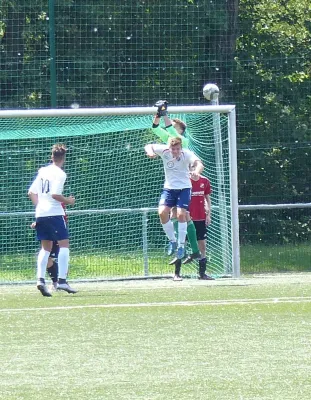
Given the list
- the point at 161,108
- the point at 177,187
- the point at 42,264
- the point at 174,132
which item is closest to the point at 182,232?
the point at 177,187

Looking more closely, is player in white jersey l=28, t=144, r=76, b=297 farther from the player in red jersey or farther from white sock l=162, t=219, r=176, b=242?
the player in red jersey

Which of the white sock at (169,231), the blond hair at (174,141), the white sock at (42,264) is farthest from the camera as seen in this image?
the white sock at (169,231)

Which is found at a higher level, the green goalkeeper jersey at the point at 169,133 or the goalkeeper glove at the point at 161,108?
the goalkeeper glove at the point at 161,108

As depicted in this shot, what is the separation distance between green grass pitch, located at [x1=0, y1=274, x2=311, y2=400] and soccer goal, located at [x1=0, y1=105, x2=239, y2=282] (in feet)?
12.0

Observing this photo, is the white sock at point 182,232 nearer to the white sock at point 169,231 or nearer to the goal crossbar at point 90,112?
the white sock at point 169,231

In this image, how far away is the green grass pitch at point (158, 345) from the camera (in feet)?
20.6

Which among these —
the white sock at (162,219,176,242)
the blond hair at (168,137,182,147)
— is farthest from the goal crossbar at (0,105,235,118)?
the white sock at (162,219,176,242)

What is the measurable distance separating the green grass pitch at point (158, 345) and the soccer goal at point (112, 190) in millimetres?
3643

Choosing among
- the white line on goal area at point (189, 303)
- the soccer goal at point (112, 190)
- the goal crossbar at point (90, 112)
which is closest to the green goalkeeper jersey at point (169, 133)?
the goal crossbar at point (90, 112)

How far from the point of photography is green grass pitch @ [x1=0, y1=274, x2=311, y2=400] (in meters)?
6.29

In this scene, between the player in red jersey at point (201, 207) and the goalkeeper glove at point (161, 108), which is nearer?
the goalkeeper glove at point (161, 108)

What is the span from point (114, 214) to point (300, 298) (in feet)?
19.8

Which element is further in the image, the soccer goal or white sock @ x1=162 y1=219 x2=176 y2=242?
the soccer goal

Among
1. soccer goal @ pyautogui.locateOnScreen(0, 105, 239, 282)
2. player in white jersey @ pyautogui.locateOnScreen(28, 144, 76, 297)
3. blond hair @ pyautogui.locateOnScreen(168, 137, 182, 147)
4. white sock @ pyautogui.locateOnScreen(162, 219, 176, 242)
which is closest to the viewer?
player in white jersey @ pyautogui.locateOnScreen(28, 144, 76, 297)
